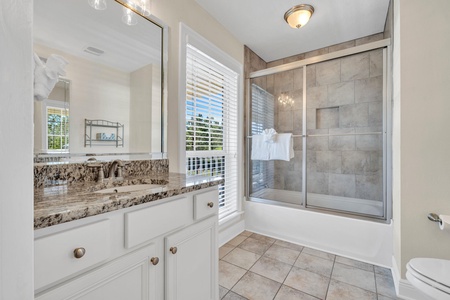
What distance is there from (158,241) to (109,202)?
0.30m

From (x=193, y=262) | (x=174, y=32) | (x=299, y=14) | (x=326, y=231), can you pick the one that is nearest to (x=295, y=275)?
(x=326, y=231)

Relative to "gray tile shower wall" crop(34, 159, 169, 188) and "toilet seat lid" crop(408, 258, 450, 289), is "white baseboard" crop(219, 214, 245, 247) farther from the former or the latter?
"toilet seat lid" crop(408, 258, 450, 289)

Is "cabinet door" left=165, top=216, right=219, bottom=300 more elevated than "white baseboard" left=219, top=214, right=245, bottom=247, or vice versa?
"cabinet door" left=165, top=216, right=219, bottom=300

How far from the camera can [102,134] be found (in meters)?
1.32

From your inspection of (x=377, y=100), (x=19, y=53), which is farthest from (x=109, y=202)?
(x=377, y=100)

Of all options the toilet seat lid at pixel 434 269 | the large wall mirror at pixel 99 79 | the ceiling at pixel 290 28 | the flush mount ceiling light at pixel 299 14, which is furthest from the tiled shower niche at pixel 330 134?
the large wall mirror at pixel 99 79

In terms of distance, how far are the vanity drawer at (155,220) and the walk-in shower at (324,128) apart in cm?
181

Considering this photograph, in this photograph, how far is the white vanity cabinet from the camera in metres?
0.59

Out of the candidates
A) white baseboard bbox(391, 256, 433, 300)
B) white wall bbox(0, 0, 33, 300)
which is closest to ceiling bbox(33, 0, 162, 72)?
white wall bbox(0, 0, 33, 300)

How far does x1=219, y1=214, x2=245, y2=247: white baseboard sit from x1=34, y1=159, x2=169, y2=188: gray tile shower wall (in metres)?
1.21

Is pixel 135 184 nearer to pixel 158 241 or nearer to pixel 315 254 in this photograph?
pixel 158 241

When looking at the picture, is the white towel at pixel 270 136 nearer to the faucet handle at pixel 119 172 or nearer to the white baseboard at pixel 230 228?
the white baseboard at pixel 230 228

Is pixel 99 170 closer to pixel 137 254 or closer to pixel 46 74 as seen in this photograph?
pixel 46 74

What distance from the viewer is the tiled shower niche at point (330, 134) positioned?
239 cm
